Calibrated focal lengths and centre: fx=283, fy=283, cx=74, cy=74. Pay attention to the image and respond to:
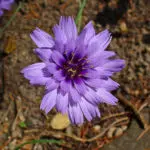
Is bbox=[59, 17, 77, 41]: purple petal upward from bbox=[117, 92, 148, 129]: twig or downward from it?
upward

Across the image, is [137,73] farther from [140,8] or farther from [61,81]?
[61,81]

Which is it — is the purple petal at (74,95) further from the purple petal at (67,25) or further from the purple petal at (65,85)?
the purple petal at (67,25)

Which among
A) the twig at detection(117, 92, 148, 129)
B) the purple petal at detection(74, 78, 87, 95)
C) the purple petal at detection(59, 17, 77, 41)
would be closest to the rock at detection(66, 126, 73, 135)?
the twig at detection(117, 92, 148, 129)

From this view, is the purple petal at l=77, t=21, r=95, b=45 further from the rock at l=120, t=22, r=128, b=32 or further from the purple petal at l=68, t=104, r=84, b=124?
the rock at l=120, t=22, r=128, b=32

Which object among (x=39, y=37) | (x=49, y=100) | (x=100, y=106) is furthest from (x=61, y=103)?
(x=100, y=106)

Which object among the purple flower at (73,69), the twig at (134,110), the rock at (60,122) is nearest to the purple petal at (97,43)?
the purple flower at (73,69)

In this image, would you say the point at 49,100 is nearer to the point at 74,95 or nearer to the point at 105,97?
the point at 74,95
